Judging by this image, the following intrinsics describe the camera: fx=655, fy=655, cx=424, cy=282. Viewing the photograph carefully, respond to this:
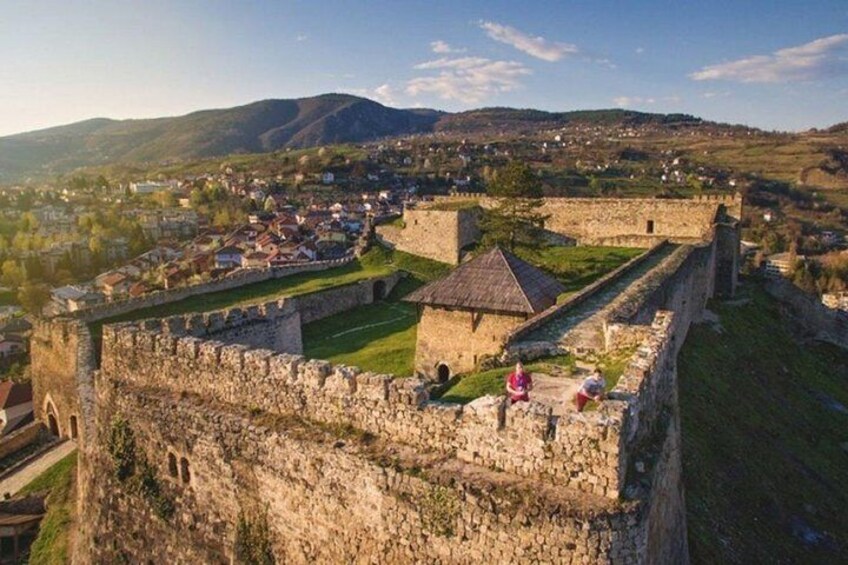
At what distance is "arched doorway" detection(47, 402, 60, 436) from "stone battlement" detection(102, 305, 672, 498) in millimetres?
16620

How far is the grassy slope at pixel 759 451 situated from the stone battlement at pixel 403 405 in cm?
498

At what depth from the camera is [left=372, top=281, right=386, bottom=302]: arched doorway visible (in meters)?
37.1

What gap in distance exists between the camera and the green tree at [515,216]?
3503cm

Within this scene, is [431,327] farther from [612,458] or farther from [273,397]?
[612,458]

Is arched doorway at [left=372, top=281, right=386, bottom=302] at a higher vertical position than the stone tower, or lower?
lower

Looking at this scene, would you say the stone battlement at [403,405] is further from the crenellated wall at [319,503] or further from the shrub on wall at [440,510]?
the shrub on wall at [440,510]

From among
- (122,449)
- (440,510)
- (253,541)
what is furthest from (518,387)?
(122,449)

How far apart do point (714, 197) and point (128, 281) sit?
55.9m

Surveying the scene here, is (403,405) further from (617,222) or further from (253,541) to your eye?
(617,222)

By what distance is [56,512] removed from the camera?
19.0m

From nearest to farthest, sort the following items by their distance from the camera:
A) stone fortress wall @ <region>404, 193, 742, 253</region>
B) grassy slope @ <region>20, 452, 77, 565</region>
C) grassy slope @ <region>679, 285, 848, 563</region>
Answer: grassy slope @ <region>679, 285, 848, 563</region> < grassy slope @ <region>20, 452, 77, 565</region> < stone fortress wall @ <region>404, 193, 742, 253</region>

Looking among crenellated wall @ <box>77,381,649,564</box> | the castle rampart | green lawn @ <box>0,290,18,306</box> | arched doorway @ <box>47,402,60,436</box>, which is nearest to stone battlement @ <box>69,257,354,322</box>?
arched doorway @ <box>47,402,60,436</box>

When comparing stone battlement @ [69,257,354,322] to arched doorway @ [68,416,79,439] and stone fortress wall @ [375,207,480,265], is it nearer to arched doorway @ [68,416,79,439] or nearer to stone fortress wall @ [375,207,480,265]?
arched doorway @ [68,416,79,439]

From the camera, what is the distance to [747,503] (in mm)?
15062
